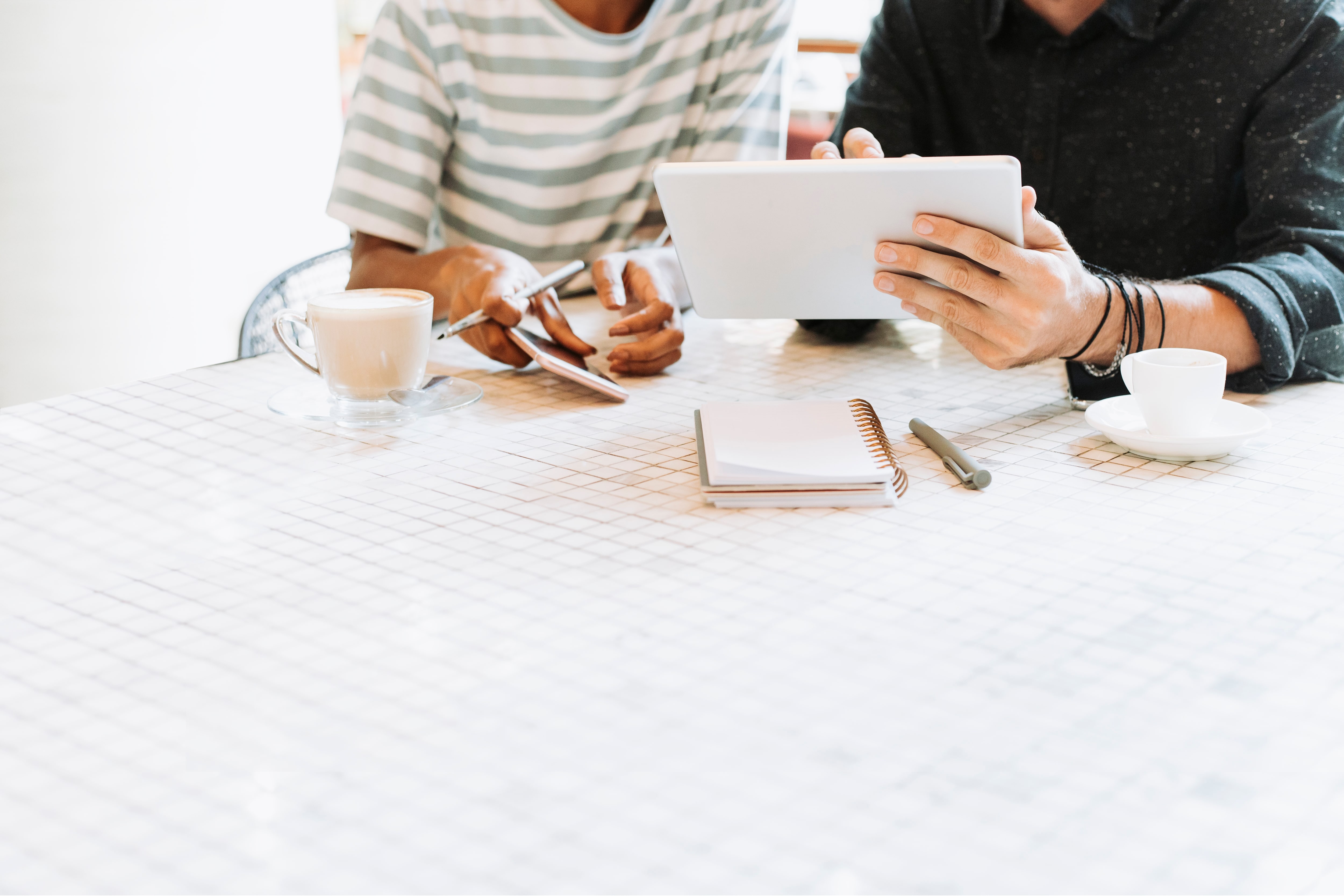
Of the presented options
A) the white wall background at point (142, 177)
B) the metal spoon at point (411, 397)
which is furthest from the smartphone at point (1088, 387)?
the white wall background at point (142, 177)

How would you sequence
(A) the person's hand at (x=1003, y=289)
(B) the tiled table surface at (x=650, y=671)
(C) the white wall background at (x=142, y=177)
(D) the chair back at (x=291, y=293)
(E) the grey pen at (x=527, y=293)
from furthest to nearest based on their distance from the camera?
1. (C) the white wall background at (x=142, y=177)
2. (D) the chair back at (x=291, y=293)
3. (E) the grey pen at (x=527, y=293)
4. (A) the person's hand at (x=1003, y=289)
5. (B) the tiled table surface at (x=650, y=671)

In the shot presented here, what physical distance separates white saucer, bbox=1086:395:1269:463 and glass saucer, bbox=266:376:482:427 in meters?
0.60

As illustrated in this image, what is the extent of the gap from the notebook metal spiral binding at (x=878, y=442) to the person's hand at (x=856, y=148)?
30 cm

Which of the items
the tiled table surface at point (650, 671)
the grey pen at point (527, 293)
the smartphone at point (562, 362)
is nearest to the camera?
the tiled table surface at point (650, 671)

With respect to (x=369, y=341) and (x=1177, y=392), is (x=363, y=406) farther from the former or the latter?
(x=1177, y=392)

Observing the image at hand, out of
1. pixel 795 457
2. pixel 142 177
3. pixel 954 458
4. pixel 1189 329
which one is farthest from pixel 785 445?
pixel 142 177

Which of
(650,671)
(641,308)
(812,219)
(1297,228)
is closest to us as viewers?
(650,671)

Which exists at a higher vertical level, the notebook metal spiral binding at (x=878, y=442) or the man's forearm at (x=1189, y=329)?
the man's forearm at (x=1189, y=329)

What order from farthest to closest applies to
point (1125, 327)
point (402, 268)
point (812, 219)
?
1. point (402, 268)
2. point (1125, 327)
3. point (812, 219)

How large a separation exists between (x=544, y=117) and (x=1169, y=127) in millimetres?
866

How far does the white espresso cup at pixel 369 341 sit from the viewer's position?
1.00m

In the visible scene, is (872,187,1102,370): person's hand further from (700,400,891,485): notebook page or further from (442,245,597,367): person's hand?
(442,245,597,367): person's hand

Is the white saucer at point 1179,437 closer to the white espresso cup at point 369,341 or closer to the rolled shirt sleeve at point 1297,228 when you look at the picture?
the rolled shirt sleeve at point 1297,228

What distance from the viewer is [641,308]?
1289mm
